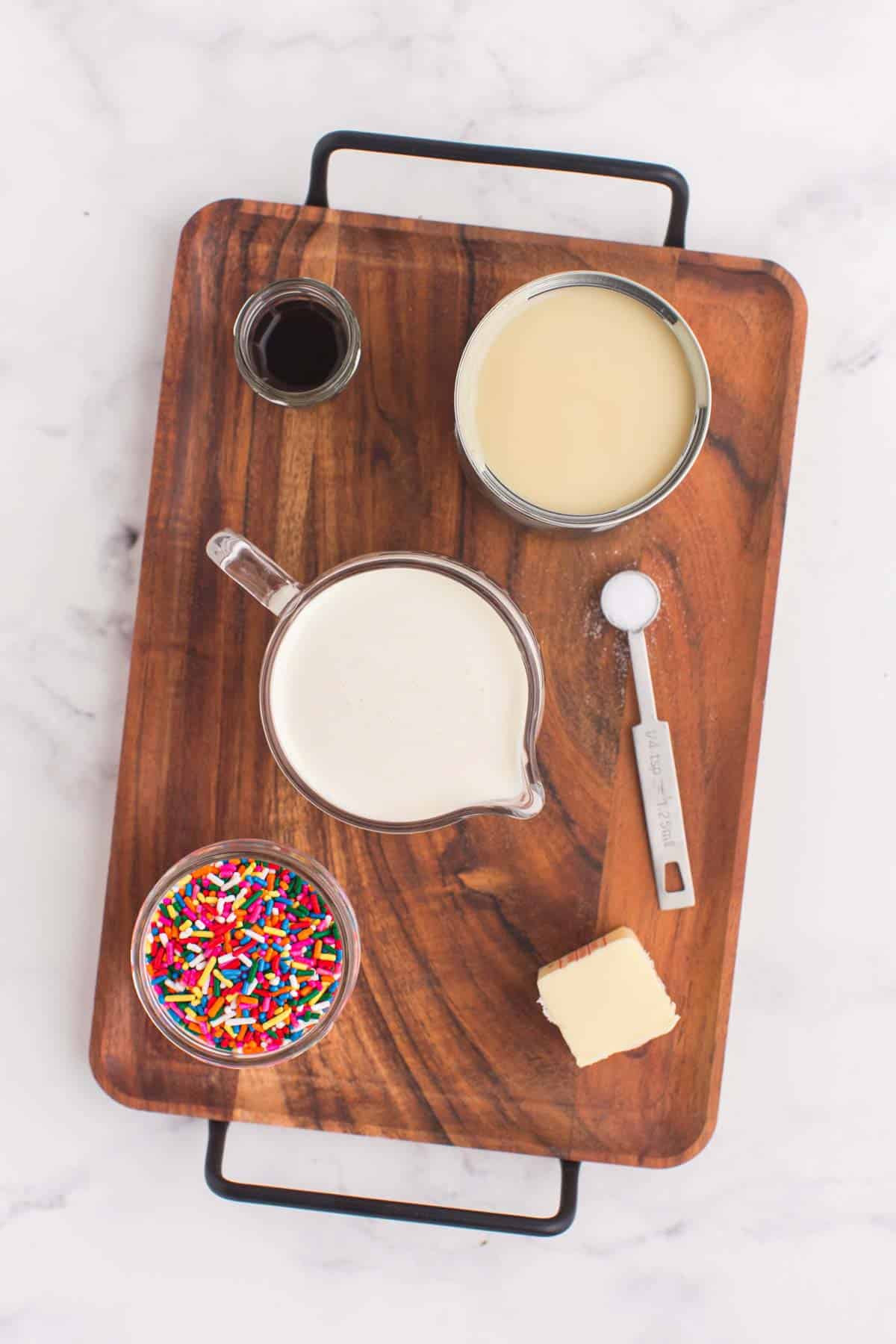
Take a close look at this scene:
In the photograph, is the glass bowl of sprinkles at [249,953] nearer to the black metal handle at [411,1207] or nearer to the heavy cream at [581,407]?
the black metal handle at [411,1207]

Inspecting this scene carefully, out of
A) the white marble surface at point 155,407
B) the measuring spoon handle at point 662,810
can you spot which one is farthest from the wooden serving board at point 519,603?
the white marble surface at point 155,407

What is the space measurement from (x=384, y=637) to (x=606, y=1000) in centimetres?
35

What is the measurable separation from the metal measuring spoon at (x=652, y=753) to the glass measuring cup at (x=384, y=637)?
10 cm

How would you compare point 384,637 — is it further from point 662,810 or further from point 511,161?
point 511,161

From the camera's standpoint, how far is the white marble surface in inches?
44.0

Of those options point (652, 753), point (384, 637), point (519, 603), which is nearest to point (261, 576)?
point (384, 637)

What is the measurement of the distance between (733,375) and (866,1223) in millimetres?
846

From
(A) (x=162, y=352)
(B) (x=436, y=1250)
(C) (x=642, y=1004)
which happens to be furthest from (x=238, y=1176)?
(A) (x=162, y=352)

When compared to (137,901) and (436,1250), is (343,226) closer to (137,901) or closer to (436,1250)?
(137,901)

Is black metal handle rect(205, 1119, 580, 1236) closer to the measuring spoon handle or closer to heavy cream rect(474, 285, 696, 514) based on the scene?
the measuring spoon handle

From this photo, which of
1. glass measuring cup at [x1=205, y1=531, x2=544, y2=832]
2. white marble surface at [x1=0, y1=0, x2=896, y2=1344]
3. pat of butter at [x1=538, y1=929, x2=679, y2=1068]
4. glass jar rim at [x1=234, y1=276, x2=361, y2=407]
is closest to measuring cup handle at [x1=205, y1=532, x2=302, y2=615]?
glass measuring cup at [x1=205, y1=531, x2=544, y2=832]

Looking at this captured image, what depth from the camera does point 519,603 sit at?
0.99m

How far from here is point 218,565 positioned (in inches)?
37.9

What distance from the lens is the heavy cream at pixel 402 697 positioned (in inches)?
35.0
